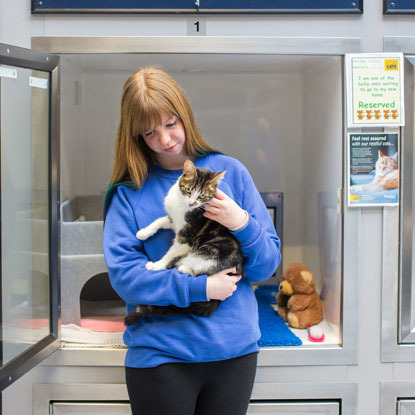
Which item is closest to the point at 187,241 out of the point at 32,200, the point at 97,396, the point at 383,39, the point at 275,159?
the point at 32,200

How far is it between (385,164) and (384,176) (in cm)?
4

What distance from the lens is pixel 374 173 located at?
1.66 meters

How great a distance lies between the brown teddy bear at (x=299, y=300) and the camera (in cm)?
188

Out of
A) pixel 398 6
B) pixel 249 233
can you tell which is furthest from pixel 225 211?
pixel 398 6

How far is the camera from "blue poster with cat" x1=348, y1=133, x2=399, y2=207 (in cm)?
166

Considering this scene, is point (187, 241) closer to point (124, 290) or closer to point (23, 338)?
point (124, 290)

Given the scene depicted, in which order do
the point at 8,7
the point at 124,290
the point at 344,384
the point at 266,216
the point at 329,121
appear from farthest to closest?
the point at 329,121, the point at 344,384, the point at 8,7, the point at 266,216, the point at 124,290

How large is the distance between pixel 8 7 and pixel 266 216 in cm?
109

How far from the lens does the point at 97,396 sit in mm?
1707

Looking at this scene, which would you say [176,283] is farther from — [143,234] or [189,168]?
[189,168]

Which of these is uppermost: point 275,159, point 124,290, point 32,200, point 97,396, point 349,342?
point 275,159

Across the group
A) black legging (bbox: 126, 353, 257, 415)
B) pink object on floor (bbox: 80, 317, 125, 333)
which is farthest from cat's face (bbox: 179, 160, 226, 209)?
pink object on floor (bbox: 80, 317, 125, 333)

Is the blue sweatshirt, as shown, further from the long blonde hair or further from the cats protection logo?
the cats protection logo

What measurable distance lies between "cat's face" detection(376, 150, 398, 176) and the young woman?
53 cm
